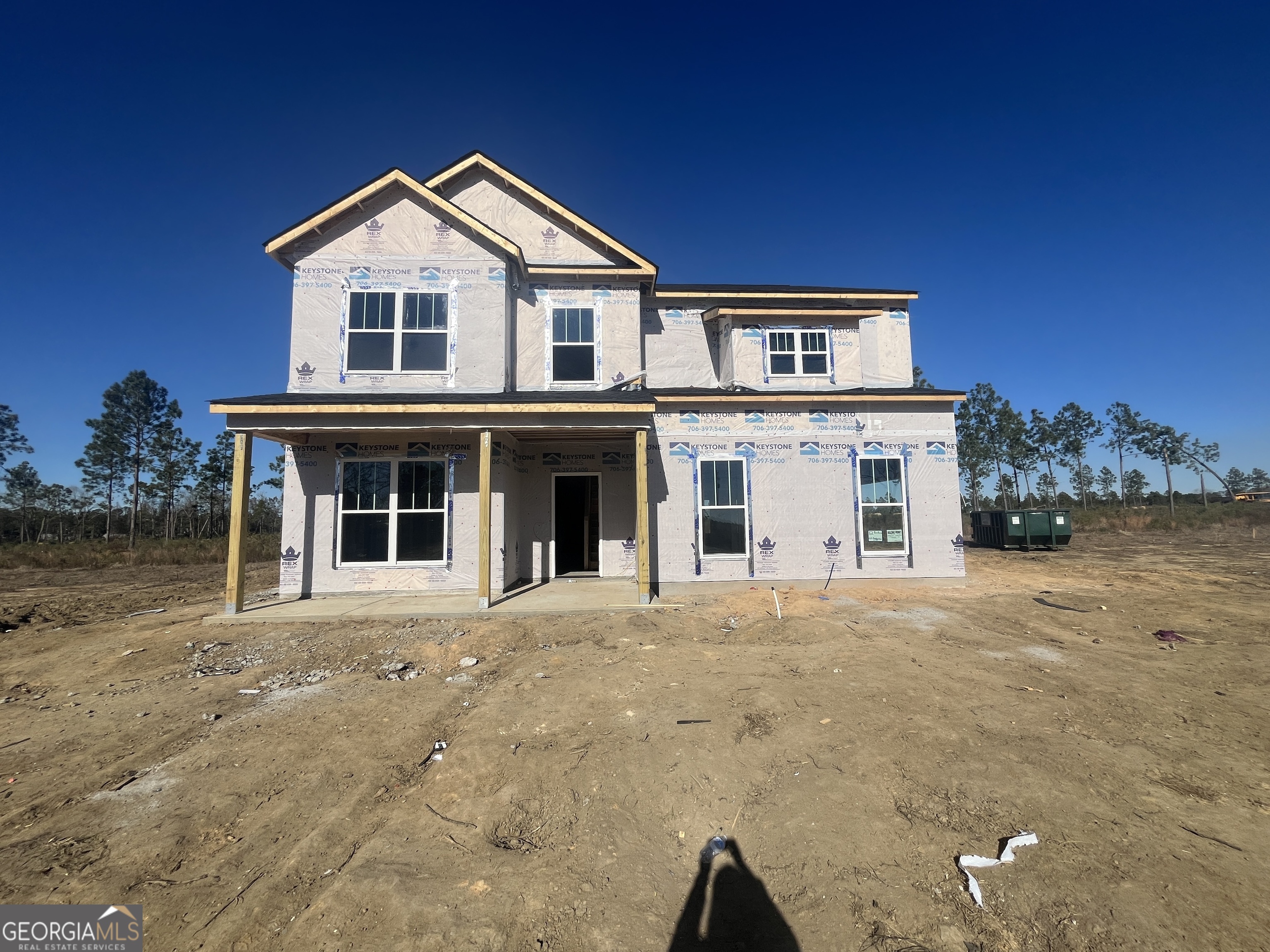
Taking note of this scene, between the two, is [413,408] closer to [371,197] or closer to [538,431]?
[538,431]

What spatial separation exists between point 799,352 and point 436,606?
9913 millimetres

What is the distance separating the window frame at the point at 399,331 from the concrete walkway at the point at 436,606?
465 cm

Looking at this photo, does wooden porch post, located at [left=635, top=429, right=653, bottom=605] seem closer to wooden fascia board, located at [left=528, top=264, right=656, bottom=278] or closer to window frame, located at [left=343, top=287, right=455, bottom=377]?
wooden fascia board, located at [left=528, top=264, right=656, bottom=278]

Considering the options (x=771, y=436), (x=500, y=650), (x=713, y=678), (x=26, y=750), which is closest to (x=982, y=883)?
(x=713, y=678)

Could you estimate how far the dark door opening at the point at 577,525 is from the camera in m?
12.7

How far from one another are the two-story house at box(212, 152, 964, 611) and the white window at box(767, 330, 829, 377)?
173 mm

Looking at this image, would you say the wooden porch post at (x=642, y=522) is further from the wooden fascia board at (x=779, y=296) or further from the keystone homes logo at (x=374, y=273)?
the keystone homes logo at (x=374, y=273)

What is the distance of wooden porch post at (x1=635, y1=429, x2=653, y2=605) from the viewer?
31.6 feet

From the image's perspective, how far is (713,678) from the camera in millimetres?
6125

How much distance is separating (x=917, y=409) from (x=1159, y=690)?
22.8ft

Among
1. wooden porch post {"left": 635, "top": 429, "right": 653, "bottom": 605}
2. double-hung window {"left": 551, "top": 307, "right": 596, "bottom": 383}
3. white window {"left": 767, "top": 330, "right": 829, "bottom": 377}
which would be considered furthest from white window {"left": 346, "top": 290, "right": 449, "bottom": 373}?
white window {"left": 767, "top": 330, "right": 829, "bottom": 377}

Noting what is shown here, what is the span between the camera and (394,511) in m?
10.8

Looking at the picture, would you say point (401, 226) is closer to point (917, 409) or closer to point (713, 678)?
point (713, 678)

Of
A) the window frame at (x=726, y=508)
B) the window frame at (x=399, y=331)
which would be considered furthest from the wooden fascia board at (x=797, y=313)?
the window frame at (x=399, y=331)
